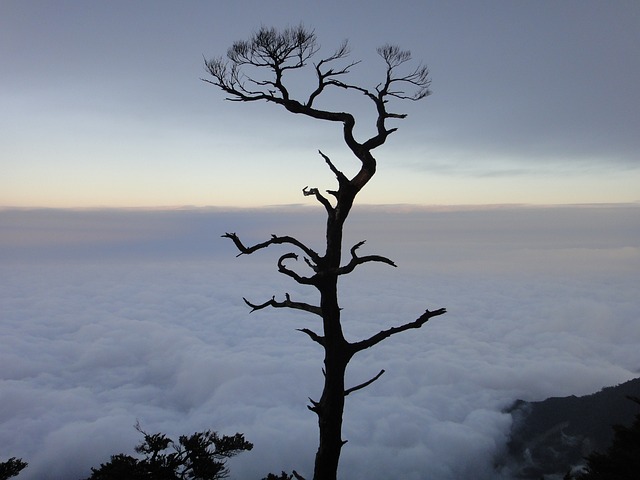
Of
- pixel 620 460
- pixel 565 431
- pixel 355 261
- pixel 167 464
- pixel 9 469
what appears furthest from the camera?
pixel 565 431

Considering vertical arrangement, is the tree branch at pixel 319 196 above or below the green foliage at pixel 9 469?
above

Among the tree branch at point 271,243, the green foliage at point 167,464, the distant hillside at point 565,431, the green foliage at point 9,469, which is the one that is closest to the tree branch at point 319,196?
the tree branch at point 271,243

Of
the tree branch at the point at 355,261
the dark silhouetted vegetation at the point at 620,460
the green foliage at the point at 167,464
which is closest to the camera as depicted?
the tree branch at the point at 355,261

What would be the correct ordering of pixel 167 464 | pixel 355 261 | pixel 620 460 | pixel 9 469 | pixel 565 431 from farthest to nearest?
pixel 565 431 → pixel 620 460 → pixel 9 469 → pixel 167 464 → pixel 355 261

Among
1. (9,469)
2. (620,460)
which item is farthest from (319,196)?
(620,460)

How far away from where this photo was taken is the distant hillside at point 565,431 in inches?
3873

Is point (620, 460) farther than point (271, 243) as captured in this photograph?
Yes

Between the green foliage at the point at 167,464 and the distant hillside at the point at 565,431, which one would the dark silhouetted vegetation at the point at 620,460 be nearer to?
the green foliage at the point at 167,464

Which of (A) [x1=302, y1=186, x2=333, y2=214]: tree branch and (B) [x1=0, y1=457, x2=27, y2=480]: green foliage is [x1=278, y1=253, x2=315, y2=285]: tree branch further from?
(B) [x1=0, y1=457, x2=27, y2=480]: green foliage

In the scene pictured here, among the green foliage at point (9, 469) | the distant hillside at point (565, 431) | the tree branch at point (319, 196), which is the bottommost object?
the distant hillside at point (565, 431)

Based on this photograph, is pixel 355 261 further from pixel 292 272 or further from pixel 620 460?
pixel 620 460

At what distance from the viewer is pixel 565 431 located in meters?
108

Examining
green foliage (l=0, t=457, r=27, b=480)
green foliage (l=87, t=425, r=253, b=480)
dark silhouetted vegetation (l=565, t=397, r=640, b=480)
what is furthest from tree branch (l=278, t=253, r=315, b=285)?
dark silhouetted vegetation (l=565, t=397, r=640, b=480)

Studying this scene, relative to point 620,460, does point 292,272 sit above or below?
above
